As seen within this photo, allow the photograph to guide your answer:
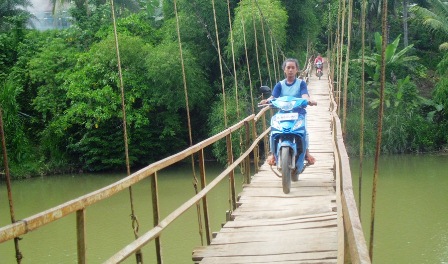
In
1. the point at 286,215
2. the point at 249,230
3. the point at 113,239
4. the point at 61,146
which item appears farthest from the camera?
the point at 61,146

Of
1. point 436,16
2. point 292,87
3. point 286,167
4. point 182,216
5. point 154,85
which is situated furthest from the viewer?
point 436,16

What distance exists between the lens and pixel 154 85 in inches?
670

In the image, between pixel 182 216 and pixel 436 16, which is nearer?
pixel 182 216

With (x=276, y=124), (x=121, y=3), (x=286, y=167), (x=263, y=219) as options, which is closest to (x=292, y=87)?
(x=276, y=124)

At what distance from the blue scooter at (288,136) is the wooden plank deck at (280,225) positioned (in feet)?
0.60

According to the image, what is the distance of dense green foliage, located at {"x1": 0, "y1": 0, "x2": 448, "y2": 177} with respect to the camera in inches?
643

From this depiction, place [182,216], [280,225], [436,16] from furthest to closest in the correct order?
[436,16], [182,216], [280,225]

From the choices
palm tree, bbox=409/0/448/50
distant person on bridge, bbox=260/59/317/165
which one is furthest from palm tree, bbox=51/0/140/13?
distant person on bridge, bbox=260/59/317/165

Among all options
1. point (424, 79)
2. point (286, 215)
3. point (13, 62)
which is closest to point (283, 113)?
point (286, 215)

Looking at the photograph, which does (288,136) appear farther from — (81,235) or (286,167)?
(81,235)

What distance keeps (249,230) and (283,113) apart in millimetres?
1372

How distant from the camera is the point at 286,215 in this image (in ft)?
12.5

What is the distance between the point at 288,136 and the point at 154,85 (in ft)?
41.8

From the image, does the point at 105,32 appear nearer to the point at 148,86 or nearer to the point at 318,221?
the point at 148,86
